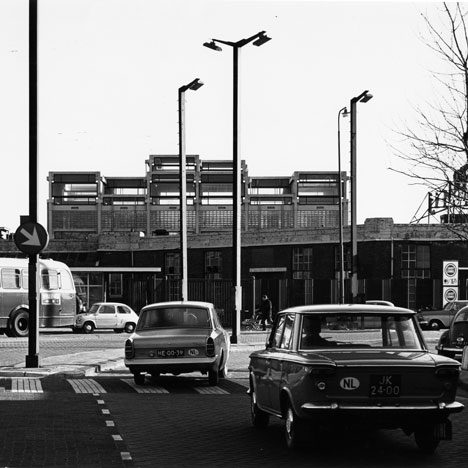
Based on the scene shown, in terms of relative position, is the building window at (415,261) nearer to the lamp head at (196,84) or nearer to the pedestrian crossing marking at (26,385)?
the lamp head at (196,84)

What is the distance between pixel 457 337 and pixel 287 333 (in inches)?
546

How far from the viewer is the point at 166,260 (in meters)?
77.7

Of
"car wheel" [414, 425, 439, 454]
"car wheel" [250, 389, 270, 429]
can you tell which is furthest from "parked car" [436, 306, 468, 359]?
"car wheel" [414, 425, 439, 454]

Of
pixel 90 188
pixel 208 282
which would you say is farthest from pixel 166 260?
pixel 90 188

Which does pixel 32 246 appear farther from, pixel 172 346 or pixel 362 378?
pixel 362 378

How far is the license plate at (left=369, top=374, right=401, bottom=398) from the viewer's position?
34.3ft

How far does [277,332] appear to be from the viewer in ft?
41.6

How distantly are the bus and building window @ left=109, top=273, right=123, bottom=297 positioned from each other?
16.9 meters

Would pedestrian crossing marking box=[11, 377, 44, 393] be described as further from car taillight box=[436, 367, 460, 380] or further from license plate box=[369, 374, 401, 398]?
car taillight box=[436, 367, 460, 380]

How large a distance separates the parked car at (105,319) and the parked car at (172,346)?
29.3m

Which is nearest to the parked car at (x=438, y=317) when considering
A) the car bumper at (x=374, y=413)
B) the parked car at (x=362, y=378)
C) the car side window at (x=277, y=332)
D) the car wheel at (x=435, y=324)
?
the car wheel at (x=435, y=324)

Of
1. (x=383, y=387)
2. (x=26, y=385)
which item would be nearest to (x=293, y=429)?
(x=383, y=387)

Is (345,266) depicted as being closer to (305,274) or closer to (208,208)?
(305,274)

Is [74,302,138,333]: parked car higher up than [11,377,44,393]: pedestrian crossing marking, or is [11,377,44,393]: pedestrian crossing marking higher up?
[11,377,44,393]: pedestrian crossing marking
